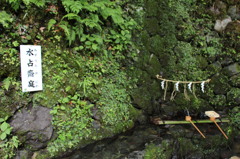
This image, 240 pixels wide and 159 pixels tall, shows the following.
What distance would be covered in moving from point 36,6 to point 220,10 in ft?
20.8

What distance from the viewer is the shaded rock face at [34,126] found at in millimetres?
3557

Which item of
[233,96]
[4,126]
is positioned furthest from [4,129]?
[233,96]

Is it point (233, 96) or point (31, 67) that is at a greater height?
point (31, 67)

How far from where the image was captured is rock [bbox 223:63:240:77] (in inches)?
235

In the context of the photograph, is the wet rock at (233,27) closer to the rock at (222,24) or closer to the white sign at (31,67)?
the rock at (222,24)

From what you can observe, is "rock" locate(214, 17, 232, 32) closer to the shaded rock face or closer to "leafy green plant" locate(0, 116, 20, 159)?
the shaded rock face

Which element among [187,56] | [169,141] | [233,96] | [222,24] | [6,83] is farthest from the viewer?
[222,24]

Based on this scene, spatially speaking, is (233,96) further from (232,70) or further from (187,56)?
(187,56)

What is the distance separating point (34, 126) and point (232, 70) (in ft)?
21.4

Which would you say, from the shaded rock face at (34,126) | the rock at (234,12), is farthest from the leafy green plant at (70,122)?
the rock at (234,12)

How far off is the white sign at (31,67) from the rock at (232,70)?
20.0 feet

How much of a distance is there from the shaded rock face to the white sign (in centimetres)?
52

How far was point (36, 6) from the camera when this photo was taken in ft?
13.9

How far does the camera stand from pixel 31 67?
12.2ft
